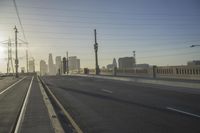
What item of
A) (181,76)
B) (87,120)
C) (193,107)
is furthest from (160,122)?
(181,76)

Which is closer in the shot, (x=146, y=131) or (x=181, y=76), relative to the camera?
(x=146, y=131)

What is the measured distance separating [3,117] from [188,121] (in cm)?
694

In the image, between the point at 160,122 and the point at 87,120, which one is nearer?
the point at 160,122

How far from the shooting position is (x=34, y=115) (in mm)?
11492

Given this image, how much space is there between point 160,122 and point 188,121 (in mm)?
906

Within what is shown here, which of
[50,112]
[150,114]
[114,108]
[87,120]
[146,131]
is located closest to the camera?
[146,131]

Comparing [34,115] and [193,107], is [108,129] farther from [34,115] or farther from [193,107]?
[193,107]

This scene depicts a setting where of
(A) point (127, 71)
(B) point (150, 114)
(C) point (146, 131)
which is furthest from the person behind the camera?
(A) point (127, 71)

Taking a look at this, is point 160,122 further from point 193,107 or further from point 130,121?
point 193,107

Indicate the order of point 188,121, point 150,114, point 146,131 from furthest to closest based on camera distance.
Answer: point 150,114, point 188,121, point 146,131

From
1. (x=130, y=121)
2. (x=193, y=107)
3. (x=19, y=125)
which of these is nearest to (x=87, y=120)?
(x=130, y=121)

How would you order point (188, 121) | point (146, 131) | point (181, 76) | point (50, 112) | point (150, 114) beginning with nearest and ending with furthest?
point (146, 131)
point (188, 121)
point (150, 114)
point (50, 112)
point (181, 76)

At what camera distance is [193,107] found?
1235 cm

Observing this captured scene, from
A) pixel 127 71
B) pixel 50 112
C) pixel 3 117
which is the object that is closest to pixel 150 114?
pixel 50 112
